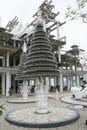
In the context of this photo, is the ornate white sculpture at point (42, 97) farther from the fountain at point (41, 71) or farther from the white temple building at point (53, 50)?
the white temple building at point (53, 50)

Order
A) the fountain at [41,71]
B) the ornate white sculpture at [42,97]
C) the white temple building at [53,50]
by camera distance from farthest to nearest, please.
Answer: the white temple building at [53,50], the ornate white sculpture at [42,97], the fountain at [41,71]

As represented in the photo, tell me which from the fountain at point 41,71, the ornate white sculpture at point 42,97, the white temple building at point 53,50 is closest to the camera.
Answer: the fountain at point 41,71

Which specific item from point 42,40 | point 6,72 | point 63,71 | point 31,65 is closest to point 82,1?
point 42,40

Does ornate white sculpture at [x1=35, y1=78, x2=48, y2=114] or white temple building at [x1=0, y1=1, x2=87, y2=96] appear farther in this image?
white temple building at [x1=0, y1=1, x2=87, y2=96]

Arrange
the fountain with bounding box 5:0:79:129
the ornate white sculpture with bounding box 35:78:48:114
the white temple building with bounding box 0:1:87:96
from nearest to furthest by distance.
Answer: the fountain with bounding box 5:0:79:129 < the ornate white sculpture with bounding box 35:78:48:114 < the white temple building with bounding box 0:1:87:96

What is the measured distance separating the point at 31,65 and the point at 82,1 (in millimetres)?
4511

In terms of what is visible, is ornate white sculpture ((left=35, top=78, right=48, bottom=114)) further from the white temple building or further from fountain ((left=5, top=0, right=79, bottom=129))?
the white temple building

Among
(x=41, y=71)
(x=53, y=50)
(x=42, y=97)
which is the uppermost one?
(x=53, y=50)

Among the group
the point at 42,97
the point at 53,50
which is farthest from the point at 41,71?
the point at 53,50

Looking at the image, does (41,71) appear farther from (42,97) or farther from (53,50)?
(53,50)

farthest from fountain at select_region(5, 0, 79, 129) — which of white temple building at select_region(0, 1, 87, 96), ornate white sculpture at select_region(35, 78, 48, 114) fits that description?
white temple building at select_region(0, 1, 87, 96)

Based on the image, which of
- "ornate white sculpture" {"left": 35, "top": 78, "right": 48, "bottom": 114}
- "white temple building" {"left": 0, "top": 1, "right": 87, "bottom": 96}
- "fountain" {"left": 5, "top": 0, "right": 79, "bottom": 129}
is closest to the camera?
"fountain" {"left": 5, "top": 0, "right": 79, "bottom": 129}

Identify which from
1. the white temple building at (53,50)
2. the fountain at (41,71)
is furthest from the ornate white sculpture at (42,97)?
the white temple building at (53,50)

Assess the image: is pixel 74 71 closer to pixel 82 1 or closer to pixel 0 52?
pixel 0 52
